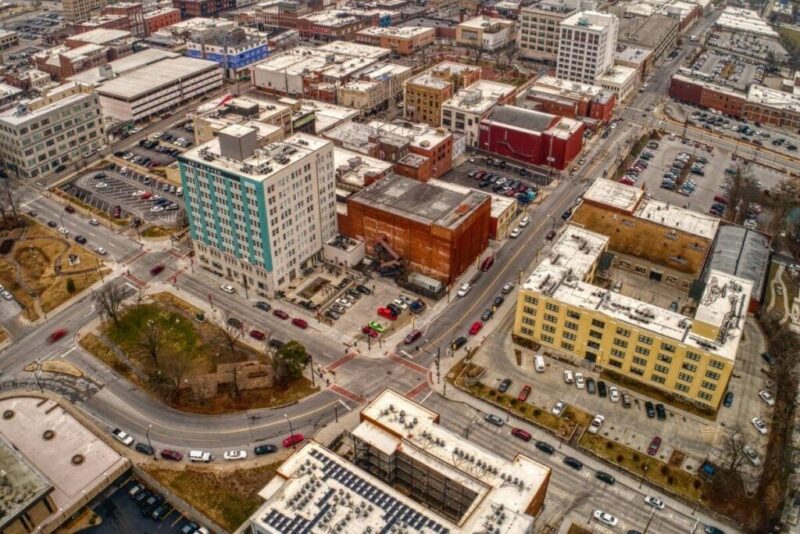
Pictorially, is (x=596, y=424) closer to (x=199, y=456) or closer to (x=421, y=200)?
(x=421, y=200)

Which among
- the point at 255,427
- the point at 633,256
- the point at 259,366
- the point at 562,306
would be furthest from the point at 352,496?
the point at 633,256

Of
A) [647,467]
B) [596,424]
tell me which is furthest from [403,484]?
[647,467]

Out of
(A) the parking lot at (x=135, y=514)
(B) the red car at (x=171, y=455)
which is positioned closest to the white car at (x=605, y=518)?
(A) the parking lot at (x=135, y=514)

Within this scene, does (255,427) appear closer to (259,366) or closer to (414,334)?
(259,366)

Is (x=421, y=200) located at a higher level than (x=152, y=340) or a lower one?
higher

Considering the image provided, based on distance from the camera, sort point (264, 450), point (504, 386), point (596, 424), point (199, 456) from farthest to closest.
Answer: point (504, 386), point (596, 424), point (264, 450), point (199, 456)

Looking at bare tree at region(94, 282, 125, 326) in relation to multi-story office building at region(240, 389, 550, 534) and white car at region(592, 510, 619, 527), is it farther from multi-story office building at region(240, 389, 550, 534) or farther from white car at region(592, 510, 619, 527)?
white car at region(592, 510, 619, 527)

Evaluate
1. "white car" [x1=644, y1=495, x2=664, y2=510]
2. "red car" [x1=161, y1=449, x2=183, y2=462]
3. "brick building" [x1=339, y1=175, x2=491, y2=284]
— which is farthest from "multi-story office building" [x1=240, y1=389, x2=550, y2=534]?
"brick building" [x1=339, y1=175, x2=491, y2=284]

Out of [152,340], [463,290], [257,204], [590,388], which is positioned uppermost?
[257,204]
